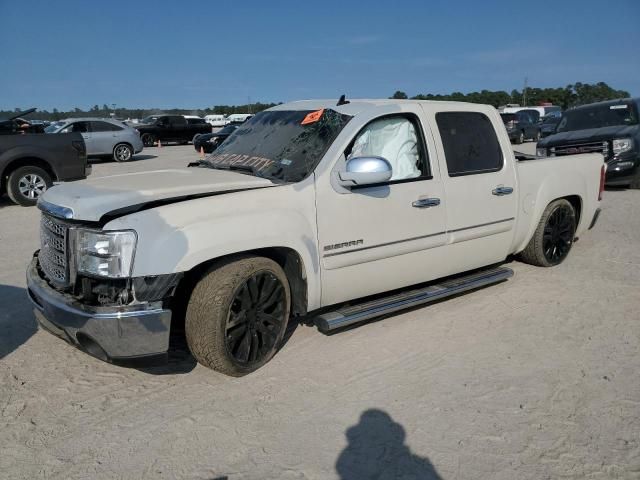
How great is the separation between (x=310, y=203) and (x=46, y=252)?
187 cm

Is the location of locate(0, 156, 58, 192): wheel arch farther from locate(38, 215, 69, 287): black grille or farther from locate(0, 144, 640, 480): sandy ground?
locate(38, 215, 69, 287): black grille

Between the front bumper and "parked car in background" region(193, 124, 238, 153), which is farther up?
"parked car in background" region(193, 124, 238, 153)

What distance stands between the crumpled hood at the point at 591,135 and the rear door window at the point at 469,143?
24.4 ft

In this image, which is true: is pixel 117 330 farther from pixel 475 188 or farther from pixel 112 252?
pixel 475 188

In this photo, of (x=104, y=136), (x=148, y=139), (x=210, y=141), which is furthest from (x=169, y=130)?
(x=104, y=136)

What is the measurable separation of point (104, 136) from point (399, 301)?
18.5 meters

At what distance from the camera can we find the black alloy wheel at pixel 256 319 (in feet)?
11.6

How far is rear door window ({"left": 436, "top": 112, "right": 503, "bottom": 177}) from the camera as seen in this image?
15.3 ft

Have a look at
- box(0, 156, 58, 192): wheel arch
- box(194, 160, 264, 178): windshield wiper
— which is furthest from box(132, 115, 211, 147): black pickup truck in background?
box(194, 160, 264, 178): windshield wiper

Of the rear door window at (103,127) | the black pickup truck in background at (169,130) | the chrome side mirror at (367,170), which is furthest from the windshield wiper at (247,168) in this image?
the black pickup truck in background at (169,130)

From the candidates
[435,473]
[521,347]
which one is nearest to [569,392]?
[521,347]

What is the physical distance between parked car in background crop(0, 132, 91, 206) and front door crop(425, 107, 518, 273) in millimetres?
8363

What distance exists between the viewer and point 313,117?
14.4 ft

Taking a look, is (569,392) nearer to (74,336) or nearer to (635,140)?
(74,336)
